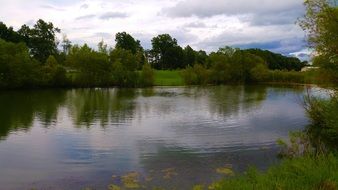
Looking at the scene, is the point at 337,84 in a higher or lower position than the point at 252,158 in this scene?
higher

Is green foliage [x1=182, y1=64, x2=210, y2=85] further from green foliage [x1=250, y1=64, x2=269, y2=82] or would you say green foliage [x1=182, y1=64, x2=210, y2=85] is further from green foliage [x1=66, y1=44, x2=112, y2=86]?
green foliage [x1=66, y1=44, x2=112, y2=86]

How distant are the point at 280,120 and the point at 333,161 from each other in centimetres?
2500

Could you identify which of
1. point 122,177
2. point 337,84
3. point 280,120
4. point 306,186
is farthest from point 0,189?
point 280,120

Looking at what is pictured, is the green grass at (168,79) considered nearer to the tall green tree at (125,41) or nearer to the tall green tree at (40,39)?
the tall green tree at (125,41)

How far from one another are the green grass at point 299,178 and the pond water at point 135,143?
4.89 m

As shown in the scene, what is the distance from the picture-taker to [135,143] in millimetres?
27266

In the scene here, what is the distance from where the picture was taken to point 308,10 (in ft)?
85.3

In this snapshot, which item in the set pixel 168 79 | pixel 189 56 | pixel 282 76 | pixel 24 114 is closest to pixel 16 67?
pixel 24 114

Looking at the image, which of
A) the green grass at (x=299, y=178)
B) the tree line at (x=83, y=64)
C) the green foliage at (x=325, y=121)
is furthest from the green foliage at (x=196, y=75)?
the green grass at (x=299, y=178)

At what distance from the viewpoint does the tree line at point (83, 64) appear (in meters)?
78.1

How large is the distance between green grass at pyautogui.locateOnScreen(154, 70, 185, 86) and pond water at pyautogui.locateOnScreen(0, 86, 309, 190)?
5511cm

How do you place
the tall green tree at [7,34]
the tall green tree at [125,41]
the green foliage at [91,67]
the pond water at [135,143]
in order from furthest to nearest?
the tall green tree at [125,41], the tall green tree at [7,34], the green foliage at [91,67], the pond water at [135,143]

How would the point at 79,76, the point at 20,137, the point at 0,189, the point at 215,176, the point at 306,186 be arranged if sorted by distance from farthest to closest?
the point at 79,76 < the point at 20,137 < the point at 215,176 < the point at 0,189 < the point at 306,186

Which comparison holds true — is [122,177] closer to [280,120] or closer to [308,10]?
[308,10]
